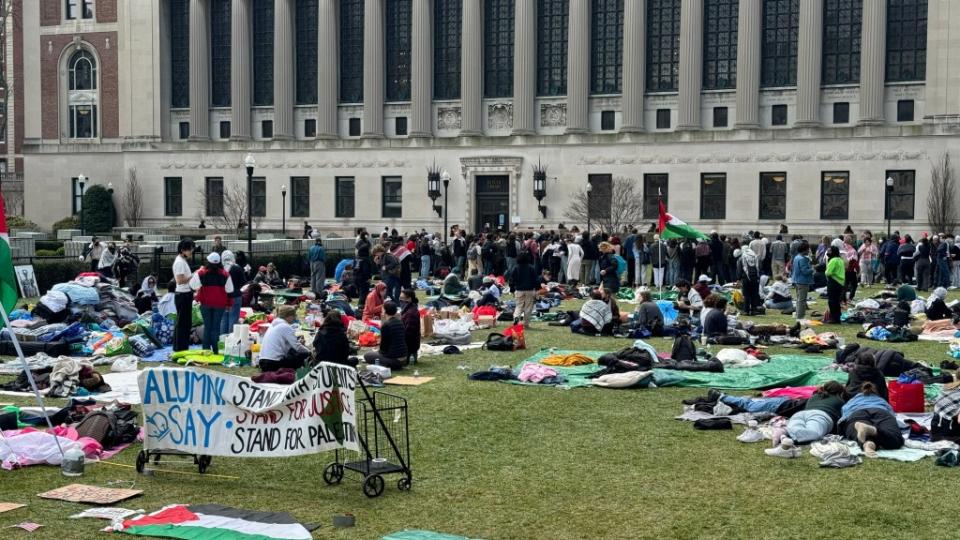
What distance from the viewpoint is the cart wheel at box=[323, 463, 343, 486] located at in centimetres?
1330

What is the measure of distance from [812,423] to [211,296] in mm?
12991

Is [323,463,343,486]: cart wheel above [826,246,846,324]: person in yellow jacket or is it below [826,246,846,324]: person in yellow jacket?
below

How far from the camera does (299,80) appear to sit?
7338 centimetres

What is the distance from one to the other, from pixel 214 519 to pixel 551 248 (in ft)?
108

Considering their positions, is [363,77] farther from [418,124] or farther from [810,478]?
[810,478]

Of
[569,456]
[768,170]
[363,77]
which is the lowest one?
[569,456]

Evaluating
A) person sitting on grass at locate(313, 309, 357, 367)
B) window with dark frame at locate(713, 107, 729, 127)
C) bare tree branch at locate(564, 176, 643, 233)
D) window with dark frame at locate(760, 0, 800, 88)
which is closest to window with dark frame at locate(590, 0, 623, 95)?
window with dark frame at locate(713, 107, 729, 127)

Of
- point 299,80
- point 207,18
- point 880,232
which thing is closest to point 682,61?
point 880,232

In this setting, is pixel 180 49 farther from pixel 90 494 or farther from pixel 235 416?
pixel 90 494

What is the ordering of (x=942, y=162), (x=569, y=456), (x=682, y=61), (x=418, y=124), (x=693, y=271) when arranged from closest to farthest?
(x=569, y=456) < (x=693, y=271) < (x=942, y=162) < (x=682, y=61) < (x=418, y=124)

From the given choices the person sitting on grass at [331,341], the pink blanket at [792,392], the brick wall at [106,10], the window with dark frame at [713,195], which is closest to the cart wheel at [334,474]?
the person sitting on grass at [331,341]

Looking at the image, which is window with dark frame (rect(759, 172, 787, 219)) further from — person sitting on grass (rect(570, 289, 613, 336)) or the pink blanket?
the pink blanket

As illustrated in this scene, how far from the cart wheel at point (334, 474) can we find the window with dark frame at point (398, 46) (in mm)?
58913

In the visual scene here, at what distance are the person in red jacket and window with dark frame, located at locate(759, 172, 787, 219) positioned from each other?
42.4 metres
